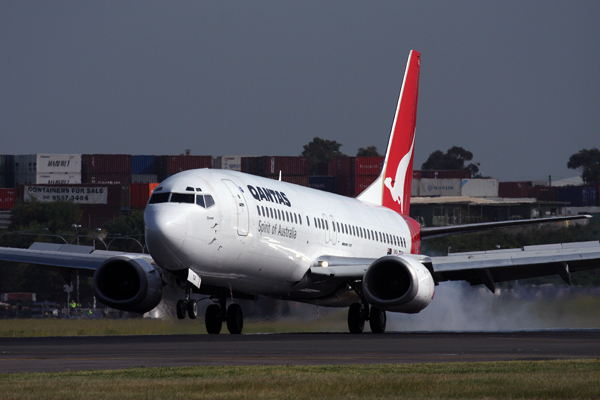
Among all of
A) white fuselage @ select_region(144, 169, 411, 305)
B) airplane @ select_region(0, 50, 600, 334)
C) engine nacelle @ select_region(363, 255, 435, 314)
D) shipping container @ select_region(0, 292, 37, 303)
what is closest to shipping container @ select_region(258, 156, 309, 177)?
shipping container @ select_region(0, 292, 37, 303)

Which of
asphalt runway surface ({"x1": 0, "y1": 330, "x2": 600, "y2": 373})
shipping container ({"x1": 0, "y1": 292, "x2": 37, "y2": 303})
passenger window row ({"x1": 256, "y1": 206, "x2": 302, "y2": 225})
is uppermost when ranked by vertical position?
passenger window row ({"x1": 256, "y1": 206, "x2": 302, "y2": 225})

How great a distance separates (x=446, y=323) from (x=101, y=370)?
2459 centimetres

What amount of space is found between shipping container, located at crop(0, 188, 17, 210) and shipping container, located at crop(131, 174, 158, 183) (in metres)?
20.0

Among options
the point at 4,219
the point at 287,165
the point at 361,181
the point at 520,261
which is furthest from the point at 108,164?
the point at 520,261

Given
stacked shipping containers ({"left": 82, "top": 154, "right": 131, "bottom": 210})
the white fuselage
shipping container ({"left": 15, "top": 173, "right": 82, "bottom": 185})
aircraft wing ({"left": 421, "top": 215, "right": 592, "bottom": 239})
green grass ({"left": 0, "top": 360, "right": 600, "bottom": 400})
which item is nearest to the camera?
green grass ({"left": 0, "top": 360, "right": 600, "bottom": 400})

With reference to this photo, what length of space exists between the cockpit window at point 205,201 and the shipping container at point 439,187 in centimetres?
15958

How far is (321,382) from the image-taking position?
1248 centimetres

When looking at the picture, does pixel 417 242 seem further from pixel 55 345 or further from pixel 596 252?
pixel 55 345

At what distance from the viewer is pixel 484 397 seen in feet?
37.2

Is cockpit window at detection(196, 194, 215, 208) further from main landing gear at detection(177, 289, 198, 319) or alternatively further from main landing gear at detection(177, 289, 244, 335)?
main landing gear at detection(177, 289, 244, 335)

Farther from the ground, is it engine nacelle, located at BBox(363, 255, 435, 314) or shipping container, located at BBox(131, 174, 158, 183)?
shipping container, located at BBox(131, 174, 158, 183)

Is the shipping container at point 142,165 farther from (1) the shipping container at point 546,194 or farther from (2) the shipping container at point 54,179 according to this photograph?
(1) the shipping container at point 546,194

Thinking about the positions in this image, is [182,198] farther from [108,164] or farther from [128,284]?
[108,164]

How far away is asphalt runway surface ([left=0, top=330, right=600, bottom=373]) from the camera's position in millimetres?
15836
